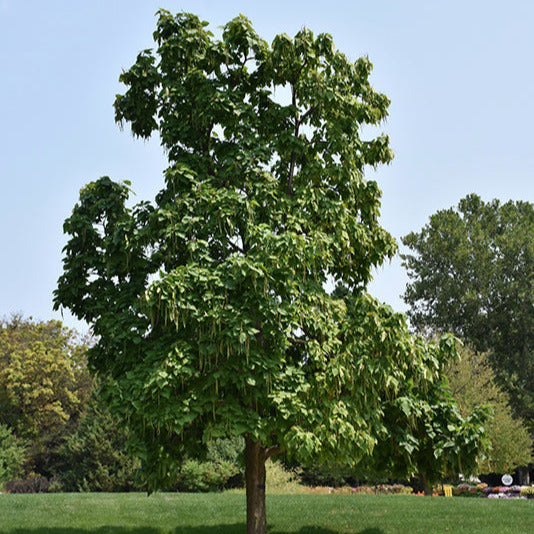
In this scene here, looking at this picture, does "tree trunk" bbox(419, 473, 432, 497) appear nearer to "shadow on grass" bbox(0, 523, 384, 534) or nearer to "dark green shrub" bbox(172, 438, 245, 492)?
"shadow on grass" bbox(0, 523, 384, 534)

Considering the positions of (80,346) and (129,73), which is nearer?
(129,73)

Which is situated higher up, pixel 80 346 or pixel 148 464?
pixel 80 346

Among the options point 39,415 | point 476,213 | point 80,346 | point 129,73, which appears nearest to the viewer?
point 129,73

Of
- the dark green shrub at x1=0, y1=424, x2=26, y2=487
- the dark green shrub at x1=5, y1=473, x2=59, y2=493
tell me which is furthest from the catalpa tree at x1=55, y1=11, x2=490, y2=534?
the dark green shrub at x1=5, y1=473, x2=59, y2=493

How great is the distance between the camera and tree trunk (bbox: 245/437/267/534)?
11.4m

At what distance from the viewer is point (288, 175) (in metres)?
13.2

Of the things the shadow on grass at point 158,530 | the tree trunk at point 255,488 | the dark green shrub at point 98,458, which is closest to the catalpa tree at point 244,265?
the tree trunk at point 255,488

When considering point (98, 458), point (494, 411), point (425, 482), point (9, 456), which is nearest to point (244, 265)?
point (425, 482)

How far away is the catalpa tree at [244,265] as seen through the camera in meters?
9.57

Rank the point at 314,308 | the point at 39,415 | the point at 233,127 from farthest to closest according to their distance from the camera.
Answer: the point at 39,415 → the point at 233,127 → the point at 314,308

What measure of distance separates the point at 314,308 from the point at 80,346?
31090 mm

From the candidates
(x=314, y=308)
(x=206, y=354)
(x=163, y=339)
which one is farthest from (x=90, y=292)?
(x=314, y=308)

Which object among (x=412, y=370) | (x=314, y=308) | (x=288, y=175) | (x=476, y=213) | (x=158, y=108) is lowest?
(x=412, y=370)

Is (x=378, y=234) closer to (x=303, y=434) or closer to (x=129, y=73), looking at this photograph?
(x=303, y=434)
